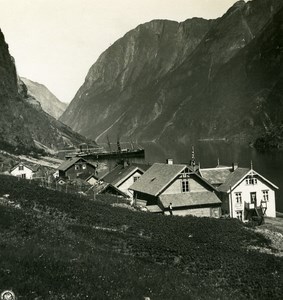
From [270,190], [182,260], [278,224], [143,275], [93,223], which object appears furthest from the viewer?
[270,190]

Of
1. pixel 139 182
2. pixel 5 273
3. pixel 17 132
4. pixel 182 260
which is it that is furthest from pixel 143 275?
pixel 17 132

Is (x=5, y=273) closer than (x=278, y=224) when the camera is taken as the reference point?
Yes

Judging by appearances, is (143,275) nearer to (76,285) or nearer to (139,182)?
(76,285)

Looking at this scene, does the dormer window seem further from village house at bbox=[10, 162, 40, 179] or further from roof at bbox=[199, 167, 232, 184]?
village house at bbox=[10, 162, 40, 179]

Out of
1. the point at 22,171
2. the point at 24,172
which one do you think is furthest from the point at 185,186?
the point at 24,172

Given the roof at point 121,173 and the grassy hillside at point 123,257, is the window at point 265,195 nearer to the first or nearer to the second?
the grassy hillside at point 123,257

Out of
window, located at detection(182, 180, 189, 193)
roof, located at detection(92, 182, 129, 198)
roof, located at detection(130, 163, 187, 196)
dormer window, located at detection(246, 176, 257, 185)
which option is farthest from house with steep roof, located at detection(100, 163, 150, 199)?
dormer window, located at detection(246, 176, 257, 185)

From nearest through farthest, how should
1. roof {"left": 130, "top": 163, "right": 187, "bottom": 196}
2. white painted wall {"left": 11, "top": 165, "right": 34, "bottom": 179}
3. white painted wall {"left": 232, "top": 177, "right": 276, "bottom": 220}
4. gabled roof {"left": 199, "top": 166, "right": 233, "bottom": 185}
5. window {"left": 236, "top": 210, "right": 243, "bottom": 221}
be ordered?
roof {"left": 130, "top": 163, "right": 187, "bottom": 196}
white painted wall {"left": 232, "top": 177, "right": 276, "bottom": 220}
window {"left": 236, "top": 210, "right": 243, "bottom": 221}
gabled roof {"left": 199, "top": 166, "right": 233, "bottom": 185}
white painted wall {"left": 11, "top": 165, "right": 34, "bottom": 179}
